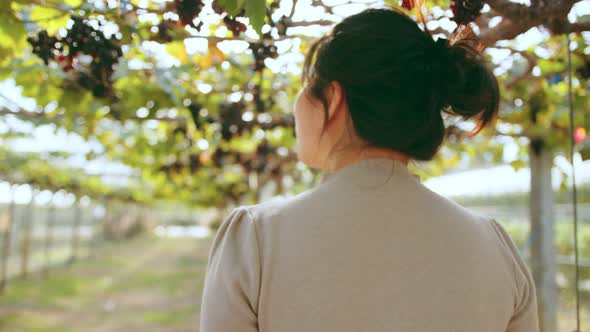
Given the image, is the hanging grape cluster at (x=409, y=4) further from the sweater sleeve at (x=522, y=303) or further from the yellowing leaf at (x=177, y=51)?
the yellowing leaf at (x=177, y=51)

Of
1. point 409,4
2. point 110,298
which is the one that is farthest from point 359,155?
point 110,298

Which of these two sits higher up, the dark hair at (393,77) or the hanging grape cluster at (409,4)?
the hanging grape cluster at (409,4)

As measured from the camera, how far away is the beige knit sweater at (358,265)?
2.70 feet

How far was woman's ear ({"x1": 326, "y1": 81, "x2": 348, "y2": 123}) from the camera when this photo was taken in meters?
0.91

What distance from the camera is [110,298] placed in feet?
29.3

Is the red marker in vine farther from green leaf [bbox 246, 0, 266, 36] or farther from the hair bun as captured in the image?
green leaf [bbox 246, 0, 266, 36]

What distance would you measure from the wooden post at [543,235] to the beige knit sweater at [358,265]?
10.3ft

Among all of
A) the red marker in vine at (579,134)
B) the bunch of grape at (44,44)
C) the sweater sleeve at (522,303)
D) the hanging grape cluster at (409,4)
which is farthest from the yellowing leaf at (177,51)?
the red marker in vine at (579,134)

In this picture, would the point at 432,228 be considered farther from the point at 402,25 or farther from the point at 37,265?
the point at 37,265

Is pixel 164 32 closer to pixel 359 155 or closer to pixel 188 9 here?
pixel 188 9

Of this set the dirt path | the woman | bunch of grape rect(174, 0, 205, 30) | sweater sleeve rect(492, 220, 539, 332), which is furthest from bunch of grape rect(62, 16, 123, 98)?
the dirt path

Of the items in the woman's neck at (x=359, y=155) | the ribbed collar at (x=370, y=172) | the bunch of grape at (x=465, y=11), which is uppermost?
the bunch of grape at (x=465, y=11)

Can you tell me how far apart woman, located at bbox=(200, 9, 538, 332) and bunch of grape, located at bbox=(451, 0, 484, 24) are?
0.21 meters

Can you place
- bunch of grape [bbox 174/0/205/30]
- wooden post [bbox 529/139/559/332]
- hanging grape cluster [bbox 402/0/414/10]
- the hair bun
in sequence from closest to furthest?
the hair bun < hanging grape cluster [bbox 402/0/414/10] < bunch of grape [bbox 174/0/205/30] < wooden post [bbox 529/139/559/332]
